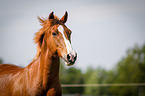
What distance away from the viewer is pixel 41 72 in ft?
8.04

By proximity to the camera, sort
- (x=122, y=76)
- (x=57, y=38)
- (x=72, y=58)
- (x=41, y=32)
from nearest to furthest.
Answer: (x=72, y=58) < (x=57, y=38) < (x=41, y=32) < (x=122, y=76)

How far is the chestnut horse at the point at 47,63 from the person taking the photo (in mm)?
2319

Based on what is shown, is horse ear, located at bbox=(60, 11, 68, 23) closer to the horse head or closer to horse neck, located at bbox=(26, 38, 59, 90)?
the horse head

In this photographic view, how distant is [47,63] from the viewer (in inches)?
96.1

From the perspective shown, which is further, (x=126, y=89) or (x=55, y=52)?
(x=126, y=89)

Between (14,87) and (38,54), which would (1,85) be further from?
(38,54)

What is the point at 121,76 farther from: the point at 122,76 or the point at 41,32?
the point at 41,32

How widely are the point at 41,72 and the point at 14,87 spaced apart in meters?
0.56

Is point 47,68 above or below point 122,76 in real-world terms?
above

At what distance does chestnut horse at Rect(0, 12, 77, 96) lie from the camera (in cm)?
232

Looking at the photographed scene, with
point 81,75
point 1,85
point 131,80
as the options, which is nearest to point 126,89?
point 131,80

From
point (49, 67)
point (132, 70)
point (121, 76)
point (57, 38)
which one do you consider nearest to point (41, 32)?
point (57, 38)

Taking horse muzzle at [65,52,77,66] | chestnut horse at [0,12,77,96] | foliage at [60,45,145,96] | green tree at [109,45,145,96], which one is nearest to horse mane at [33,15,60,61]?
chestnut horse at [0,12,77,96]

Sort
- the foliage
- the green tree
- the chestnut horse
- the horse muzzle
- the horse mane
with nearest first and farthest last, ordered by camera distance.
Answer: the horse muzzle, the chestnut horse, the horse mane, the green tree, the foliage
